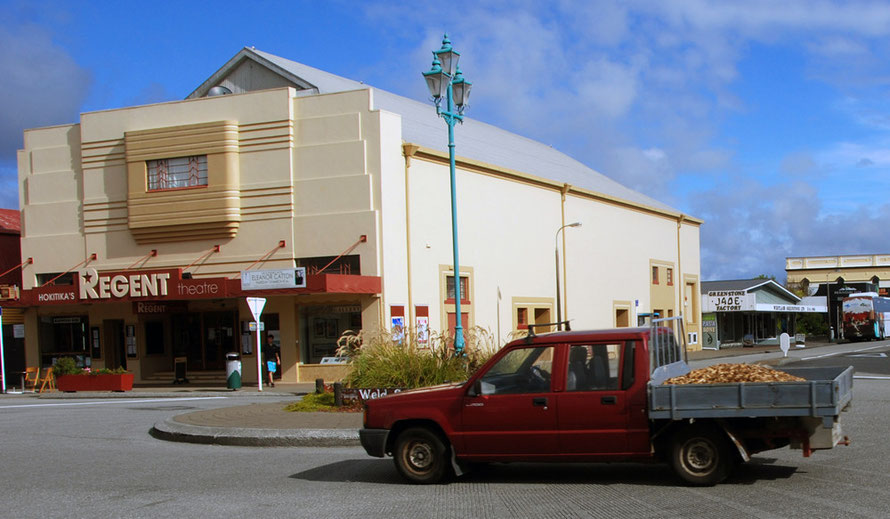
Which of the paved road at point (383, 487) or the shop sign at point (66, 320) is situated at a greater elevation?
the shop sign at point (66, 320)

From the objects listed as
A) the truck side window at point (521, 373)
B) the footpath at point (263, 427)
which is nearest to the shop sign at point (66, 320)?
the footpath at point (263, 427)

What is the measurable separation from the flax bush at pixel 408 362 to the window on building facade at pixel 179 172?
1836cm

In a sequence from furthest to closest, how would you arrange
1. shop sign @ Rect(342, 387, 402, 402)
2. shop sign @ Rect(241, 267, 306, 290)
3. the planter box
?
shop sign @ Rect(241, 267, 306, 290), the planter box, shop sign @ Rect(342, 387, 402, 402)

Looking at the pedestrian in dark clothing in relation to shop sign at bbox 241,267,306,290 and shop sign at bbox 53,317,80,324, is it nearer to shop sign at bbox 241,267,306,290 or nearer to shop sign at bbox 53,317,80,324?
shop sign at bbox 241,267,306,290

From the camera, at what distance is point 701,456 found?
916 centimetres

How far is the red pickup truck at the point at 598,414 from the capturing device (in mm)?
8930

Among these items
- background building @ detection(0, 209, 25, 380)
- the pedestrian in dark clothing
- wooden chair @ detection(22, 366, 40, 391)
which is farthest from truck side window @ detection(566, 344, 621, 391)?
background building @ detection(0, 209, 25, 380)

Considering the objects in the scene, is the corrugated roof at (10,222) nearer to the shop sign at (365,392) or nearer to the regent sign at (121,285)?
the regent sign at (121,285)

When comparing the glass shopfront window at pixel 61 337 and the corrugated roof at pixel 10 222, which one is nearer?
the glass shopfront window at pixel 61 337

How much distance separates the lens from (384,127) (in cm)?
3334

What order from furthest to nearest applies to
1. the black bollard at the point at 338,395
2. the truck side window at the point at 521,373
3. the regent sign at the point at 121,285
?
1. the regent sign at the point at 121,285
2. the black bollard at the point at 338,395
3. the truck side window at the point at 521,373

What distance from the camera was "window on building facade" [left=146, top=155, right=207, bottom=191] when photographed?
34.8 meters

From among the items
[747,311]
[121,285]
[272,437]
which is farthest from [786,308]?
[272,437]

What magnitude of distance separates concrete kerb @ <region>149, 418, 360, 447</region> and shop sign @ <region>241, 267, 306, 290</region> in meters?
16.2
